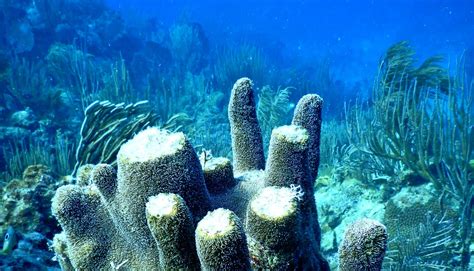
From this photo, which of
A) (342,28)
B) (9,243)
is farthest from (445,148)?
(342,28)

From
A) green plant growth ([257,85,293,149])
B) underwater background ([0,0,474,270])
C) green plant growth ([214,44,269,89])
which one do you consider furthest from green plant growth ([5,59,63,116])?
green plant growth ([214,44,269,89])

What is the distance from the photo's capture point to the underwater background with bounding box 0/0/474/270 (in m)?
4.05

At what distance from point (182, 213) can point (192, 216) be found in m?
0.18

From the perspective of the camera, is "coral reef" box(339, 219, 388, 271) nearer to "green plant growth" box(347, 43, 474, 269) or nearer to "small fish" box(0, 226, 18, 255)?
"small fish" box(0, 226, 18, 255)


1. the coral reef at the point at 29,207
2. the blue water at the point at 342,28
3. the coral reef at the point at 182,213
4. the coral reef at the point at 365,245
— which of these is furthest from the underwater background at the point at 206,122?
the blue water at the point at 342,28

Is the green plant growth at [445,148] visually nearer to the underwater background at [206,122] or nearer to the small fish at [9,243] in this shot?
the underwater background at [206,122]

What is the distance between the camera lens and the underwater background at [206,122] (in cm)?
405

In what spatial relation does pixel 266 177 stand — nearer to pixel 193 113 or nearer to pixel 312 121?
pixel 312 121

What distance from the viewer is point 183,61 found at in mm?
18094

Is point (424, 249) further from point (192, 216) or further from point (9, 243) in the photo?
point (9, 243)

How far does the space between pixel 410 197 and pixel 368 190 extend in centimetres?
82

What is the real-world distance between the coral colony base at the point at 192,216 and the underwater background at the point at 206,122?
0.26 meters

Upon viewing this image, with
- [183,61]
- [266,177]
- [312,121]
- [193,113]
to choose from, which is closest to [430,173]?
[312,121]

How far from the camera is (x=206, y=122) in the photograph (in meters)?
10.9
